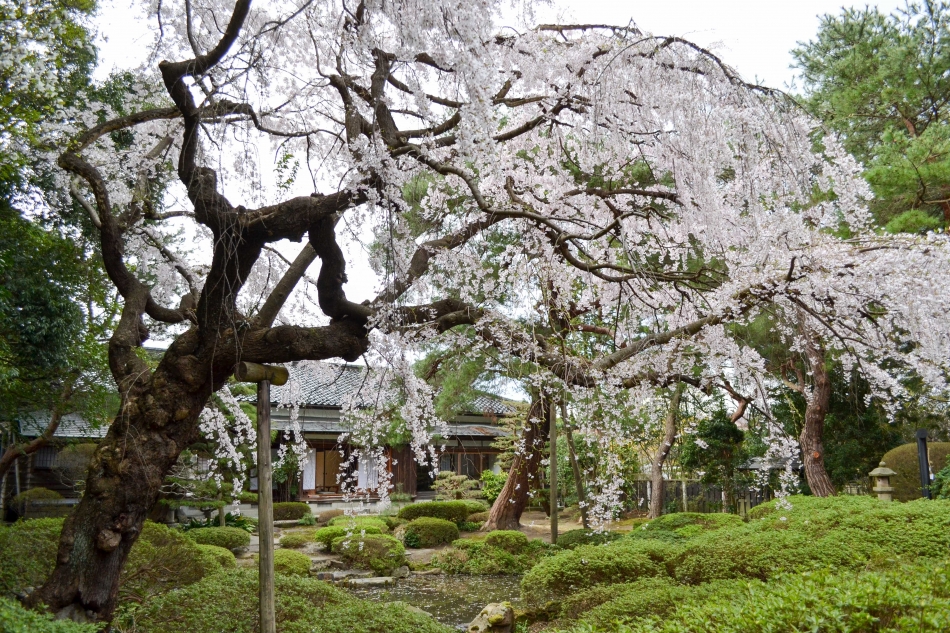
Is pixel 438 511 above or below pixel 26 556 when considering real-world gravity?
below

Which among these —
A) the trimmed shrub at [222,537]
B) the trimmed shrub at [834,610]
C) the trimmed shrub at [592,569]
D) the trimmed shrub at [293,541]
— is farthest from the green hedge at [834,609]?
the trimmed shrub at [293,541]

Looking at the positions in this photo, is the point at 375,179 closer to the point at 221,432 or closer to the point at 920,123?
the point at 221,432

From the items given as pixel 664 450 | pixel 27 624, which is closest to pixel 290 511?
pixel 664 450

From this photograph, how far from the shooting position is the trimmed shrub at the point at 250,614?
438cm

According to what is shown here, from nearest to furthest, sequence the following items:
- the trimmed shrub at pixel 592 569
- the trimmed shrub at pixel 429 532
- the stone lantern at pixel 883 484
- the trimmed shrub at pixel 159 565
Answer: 1. the trimmed shrub at pixel 159 565
2. the trimmed shrub at pixel 592 569
3. the stone lantern at pixel 883 484
4. the trimmed shrub at pixel 429 532

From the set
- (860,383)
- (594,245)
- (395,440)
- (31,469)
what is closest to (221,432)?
(594,245)

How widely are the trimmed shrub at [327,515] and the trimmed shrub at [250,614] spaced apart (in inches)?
478

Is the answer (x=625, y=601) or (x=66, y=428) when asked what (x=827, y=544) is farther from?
(x=66, y=428)

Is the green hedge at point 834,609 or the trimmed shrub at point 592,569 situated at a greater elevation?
the green hedge at point 834,609

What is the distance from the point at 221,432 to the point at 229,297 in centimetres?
321

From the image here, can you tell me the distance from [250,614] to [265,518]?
3.03 feet

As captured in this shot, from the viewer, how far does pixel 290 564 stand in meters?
9.11

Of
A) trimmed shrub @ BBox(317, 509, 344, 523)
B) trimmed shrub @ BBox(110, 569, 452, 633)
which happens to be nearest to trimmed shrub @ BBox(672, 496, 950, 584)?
trimmed shrub @ BBox(110, 569, 452, 633)

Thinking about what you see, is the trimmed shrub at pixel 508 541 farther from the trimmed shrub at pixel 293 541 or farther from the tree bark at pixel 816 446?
the tree bark at pixel 816 446
